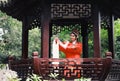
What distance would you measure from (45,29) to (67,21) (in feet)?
9.27

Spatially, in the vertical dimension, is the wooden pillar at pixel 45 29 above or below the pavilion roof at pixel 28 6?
below

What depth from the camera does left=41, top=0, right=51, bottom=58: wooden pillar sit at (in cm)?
941

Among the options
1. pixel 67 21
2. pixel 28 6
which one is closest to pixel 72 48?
pixel 28 6

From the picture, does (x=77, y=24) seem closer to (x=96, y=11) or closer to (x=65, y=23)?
(x=65, y=23)

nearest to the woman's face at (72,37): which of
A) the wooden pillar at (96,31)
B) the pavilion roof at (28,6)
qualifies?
the wooden pillar at (96,31)

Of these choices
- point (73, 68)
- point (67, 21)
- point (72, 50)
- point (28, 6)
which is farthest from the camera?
point (67, 21)

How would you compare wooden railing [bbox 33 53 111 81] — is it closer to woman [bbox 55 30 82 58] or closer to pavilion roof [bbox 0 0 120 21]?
woman [bbox 55 30 82 58]

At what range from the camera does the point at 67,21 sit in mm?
12312

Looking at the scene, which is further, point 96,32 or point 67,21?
point 67,21

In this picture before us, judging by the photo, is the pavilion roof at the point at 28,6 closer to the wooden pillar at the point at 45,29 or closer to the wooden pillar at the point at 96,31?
the wooden pillar at the point at 96,31

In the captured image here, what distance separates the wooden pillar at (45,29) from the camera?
30.9 feet

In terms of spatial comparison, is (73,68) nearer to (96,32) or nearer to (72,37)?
(72,37)

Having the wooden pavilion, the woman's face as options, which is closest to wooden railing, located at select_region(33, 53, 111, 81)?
the wooden pavilion

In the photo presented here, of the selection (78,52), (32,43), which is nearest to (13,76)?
(78,52)
